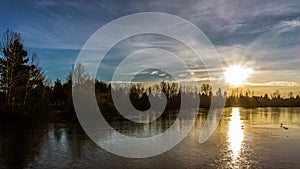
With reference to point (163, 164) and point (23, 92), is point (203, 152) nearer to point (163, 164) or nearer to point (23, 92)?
point (163, 164)

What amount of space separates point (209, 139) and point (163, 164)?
8.01 meters

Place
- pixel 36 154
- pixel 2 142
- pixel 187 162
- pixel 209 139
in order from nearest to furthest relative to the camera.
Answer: pixel 187 162 → pixel 36 154 → pixel 2 142 → pixel 209 139

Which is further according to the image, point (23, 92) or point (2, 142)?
point (23, 92)

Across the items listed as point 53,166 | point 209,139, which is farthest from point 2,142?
point 209,139

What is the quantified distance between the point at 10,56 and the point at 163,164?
Result: 28.0 meters

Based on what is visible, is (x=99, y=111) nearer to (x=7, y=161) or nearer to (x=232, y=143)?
(x=232, y=143)

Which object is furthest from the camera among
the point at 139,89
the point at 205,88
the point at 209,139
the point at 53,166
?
the point at 205,88

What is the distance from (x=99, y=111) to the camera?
4766 cm

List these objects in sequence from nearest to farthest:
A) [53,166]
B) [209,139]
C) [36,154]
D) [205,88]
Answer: [53,166], [36,154], [209,139], [205,88]

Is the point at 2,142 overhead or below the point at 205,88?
below

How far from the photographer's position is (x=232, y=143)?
59.0ft

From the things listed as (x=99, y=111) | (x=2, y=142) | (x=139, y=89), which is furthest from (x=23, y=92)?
(x=139, y=89)

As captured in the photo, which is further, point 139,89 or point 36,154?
point 139,89

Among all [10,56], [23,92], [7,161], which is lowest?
[7,161]
